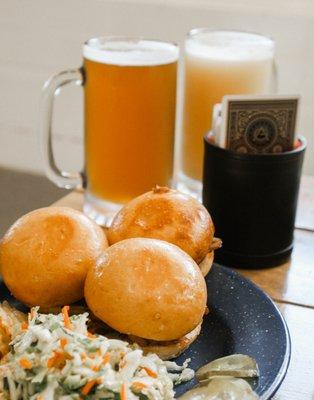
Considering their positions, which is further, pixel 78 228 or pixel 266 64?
pixel 266 64

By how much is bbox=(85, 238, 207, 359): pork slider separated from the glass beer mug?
306 millimetres

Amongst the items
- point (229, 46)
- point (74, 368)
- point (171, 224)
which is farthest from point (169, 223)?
point (229, 46)

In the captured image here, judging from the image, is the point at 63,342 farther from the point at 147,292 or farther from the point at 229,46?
the point at 229,46

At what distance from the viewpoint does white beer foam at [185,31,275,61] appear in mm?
954

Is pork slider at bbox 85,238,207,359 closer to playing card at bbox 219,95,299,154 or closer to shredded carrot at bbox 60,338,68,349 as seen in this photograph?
shredded carrot at bbox 60,338,68,349

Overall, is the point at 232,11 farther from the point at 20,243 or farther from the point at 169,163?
the point at 20,243

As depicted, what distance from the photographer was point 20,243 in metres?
0.67

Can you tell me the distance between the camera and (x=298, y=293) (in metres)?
0.78

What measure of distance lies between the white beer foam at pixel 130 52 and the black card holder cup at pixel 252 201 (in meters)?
0.13

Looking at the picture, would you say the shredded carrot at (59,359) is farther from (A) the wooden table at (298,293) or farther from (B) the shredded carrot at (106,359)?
(A) the wooden table at (298,293)

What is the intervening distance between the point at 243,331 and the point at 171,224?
5.1 inches

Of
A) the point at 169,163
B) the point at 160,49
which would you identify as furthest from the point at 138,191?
the point at 160,49

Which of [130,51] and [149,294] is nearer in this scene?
[149,294]

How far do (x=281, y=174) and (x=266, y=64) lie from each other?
0.74 feet
